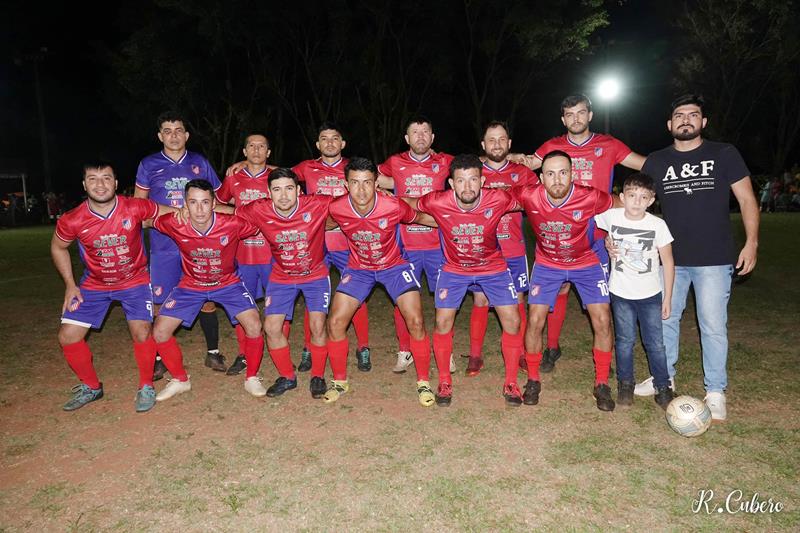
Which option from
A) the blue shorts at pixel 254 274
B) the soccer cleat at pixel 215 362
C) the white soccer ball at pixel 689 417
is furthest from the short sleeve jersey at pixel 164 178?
the white soccer ball at pixel 689 417

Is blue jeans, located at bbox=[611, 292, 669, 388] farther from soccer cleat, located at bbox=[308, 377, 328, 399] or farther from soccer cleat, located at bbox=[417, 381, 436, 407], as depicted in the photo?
soccer cleat, located at bbox=[308, 377, 328, 399]

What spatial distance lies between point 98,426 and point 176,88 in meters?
22.7

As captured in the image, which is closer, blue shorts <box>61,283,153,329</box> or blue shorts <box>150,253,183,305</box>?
blue shorts <box>61,283,153,329</box>

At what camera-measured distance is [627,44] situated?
112 ft

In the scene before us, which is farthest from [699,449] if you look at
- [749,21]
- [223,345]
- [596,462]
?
[749,21]

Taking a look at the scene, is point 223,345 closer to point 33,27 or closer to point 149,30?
point 149,30

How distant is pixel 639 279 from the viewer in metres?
4.73

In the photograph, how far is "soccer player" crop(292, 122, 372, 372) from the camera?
20.6 ft

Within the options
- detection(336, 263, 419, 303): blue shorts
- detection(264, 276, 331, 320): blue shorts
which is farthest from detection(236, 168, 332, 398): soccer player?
detection(336, 263, 419, 303): blue shorts

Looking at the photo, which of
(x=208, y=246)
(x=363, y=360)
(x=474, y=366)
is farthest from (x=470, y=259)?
(x=208, y=246)

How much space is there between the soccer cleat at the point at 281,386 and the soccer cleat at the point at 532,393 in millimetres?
2221

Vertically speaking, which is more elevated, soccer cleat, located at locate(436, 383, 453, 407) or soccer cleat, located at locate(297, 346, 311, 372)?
soccer cleat, located at locate(297, 346, 311, 372)

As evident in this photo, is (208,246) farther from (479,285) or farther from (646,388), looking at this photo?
(646,388)

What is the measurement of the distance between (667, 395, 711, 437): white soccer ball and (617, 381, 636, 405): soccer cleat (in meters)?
0.53
